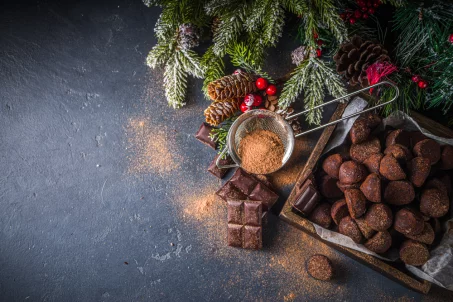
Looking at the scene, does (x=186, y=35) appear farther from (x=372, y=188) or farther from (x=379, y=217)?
(x=379, y=217)

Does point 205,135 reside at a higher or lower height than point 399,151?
lower

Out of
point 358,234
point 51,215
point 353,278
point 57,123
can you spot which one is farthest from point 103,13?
point 353,278

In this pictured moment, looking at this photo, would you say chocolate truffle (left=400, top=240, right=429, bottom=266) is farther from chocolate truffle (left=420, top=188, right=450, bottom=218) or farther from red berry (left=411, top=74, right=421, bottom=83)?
red berry (left=411, top=74, right=421, bottom=83)

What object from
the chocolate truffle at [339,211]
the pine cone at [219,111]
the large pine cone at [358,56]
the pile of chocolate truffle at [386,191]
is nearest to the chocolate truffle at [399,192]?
the pile of chocolate truffle at [386,191]

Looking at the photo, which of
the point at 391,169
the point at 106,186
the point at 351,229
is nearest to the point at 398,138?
the point at 391,169

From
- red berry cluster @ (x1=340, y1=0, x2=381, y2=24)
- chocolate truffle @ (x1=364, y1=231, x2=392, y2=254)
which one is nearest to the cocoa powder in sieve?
chocolate truffle @ (x1=364, y1=231, x2=392, y2=254)

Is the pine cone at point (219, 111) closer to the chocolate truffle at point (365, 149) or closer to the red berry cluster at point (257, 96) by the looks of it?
the red berry cluster at point (257, 96)

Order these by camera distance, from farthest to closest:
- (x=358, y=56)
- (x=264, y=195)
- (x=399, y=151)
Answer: (x=264, y=195) < (x=399, y=151) < (x=358, y=56)
